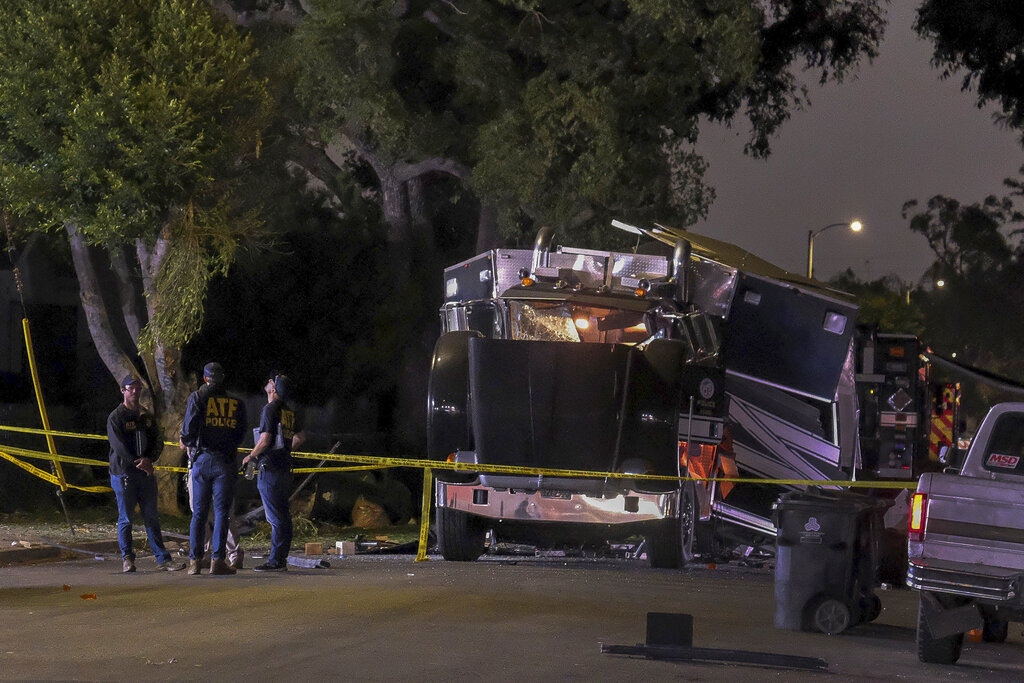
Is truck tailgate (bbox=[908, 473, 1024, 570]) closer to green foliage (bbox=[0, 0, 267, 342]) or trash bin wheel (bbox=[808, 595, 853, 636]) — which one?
trash bin wheel (bbox=[808, 595, 853, 636])

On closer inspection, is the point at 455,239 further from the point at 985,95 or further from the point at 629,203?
the point at 985,95

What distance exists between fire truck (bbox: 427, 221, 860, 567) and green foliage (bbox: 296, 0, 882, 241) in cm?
598

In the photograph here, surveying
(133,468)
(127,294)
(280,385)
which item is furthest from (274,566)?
(127,294)

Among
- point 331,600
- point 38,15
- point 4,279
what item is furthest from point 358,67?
point 331,600

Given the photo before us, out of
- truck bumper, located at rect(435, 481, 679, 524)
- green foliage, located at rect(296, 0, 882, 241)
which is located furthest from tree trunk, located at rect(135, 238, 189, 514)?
truck bumper, located at rect(435, 481, 679, 524)

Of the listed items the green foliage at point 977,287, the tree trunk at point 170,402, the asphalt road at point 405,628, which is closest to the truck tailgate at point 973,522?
the asphalt road at point 405,628

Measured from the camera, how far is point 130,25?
1870cm

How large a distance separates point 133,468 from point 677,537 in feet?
17.6

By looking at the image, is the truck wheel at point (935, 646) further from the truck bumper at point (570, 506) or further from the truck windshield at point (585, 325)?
the truck windshield at point (585, 325)

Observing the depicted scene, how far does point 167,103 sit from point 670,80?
8.52 meters

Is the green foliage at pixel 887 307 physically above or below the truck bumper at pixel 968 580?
above

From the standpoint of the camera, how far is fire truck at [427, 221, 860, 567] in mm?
13328

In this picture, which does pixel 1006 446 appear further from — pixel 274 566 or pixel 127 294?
pixel 127 294

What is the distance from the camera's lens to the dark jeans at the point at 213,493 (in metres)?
13.2
